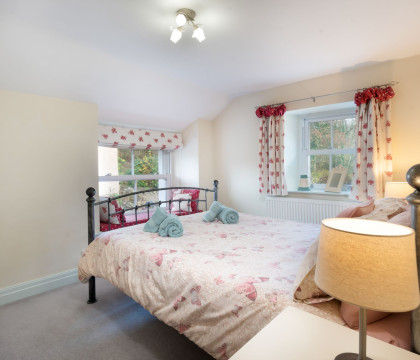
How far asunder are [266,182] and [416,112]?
1.84 meters

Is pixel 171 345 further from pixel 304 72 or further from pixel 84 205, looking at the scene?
pixel 304 72

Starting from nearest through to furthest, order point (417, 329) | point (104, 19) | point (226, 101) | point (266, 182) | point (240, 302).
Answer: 1. point (417, 329)
2. point (240, 302)
3. point (104, 19)
4. point (266, 182)
5. point (226, 101)

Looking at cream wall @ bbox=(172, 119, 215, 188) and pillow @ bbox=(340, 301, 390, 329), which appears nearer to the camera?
pillow @ bbox=(340, 301, 390, 329)

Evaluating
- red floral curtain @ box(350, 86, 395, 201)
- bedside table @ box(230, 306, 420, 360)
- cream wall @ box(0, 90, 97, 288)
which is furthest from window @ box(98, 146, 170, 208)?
bedside table @ box(230, 306, 420, 360)

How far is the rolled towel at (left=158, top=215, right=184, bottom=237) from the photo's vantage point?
6.95 feet

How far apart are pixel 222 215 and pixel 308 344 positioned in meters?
1.82

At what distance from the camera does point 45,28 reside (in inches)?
79.7

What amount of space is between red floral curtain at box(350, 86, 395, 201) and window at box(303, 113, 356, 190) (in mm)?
517

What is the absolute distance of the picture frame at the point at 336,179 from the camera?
11.0ft

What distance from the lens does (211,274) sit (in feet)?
4.60

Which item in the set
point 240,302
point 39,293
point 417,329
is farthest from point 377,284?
point 39,293

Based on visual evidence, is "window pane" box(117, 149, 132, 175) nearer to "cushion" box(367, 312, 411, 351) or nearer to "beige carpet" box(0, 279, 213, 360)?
"beige carpet" box(0, 279, 213, 360)

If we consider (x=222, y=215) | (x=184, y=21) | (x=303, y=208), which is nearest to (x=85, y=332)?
(x=222, y=215)

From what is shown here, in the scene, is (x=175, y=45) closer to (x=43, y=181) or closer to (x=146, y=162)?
(x=43, y=181)
